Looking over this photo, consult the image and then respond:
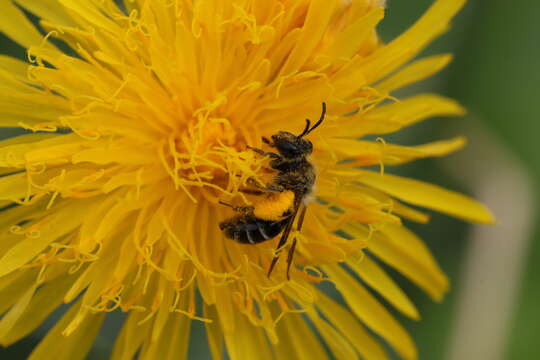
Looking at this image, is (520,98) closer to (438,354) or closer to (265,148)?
(438,354)

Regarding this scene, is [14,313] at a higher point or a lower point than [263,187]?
lower

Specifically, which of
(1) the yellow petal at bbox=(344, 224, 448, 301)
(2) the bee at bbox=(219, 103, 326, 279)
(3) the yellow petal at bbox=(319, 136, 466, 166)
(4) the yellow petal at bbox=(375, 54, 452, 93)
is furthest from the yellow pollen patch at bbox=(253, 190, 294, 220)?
(4) the yellow petal at bbox=(375, 54, 452, 93)

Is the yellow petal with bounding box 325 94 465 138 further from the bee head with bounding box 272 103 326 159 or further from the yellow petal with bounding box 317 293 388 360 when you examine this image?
the yellow petal with bounding box 317 293 388 360

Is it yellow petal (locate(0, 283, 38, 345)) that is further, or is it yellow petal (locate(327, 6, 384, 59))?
yellow petal (locate(327, 6, 384, 59))

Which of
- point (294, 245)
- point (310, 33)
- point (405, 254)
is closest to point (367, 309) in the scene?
point (405, 254)

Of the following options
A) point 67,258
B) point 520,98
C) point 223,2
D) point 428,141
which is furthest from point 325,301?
point 520,98

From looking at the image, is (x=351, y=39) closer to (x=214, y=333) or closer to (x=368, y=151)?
(x=368, y=151)
